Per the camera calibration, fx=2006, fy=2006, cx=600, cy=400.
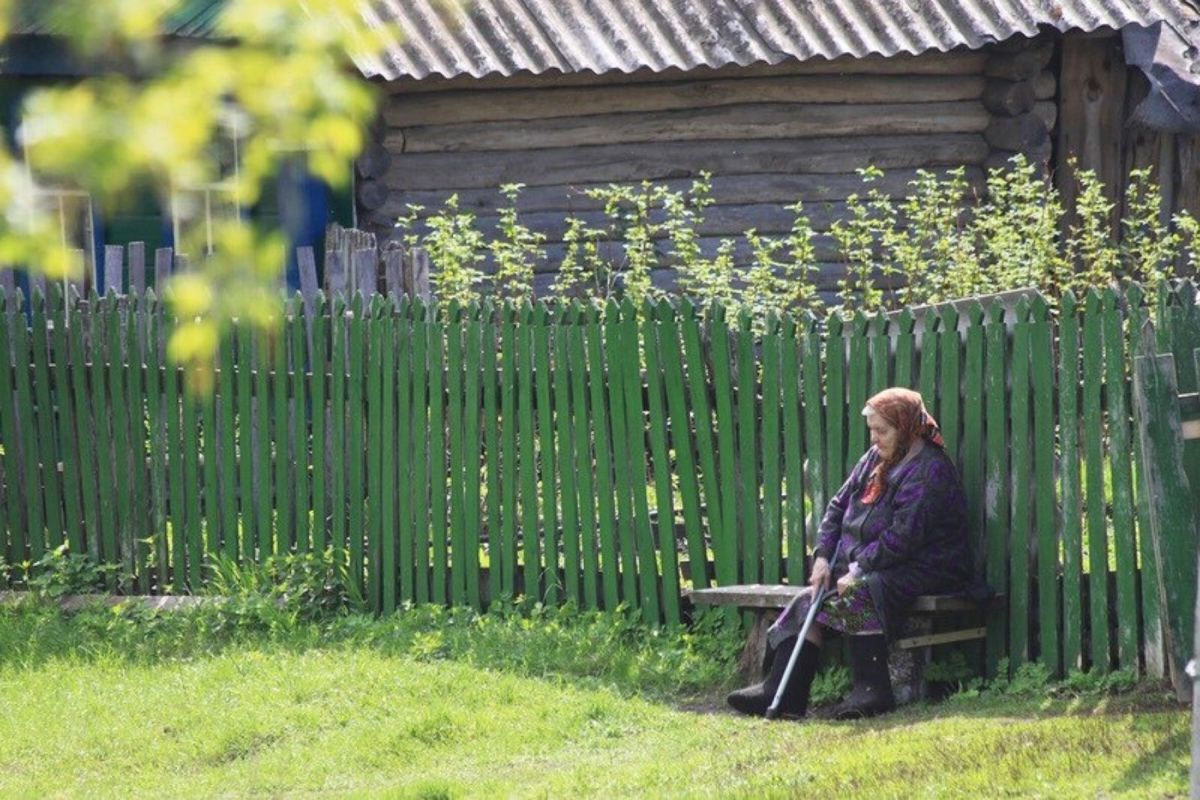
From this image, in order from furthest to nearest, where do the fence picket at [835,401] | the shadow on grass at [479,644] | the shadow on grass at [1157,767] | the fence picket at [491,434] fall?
1. the fence picket at [491,434]
2. the fence picket at [835,401]
3. the shadow on grass at [479,644]
4. the shadow on grass at [1157,767]

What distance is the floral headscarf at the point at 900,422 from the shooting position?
747cm

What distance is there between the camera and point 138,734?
759 centimetres

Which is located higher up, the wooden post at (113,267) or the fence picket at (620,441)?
the wooden post at (113,267)

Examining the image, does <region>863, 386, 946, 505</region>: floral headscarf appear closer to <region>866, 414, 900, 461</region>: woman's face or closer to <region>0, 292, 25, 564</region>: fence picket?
<region>866, 414, 900, 461</region>: woman's face

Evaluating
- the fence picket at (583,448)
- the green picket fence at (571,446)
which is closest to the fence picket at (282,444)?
the green picket fence at (571,446)

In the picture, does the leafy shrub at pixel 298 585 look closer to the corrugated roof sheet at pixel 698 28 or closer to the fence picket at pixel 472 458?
the fence picket at pixel 472 458

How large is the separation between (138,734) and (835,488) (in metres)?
2.90

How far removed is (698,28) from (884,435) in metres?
6.10

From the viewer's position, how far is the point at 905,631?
7520mm

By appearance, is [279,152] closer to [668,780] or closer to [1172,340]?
[668,780]

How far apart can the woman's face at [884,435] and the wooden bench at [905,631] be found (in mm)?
565

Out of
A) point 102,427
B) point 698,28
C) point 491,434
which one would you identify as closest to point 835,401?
point 491,434

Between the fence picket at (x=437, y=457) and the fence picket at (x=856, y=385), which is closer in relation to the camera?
the fence picket at (x=856, y=385)

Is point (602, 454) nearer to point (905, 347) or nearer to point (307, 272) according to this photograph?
point (905, 347)
